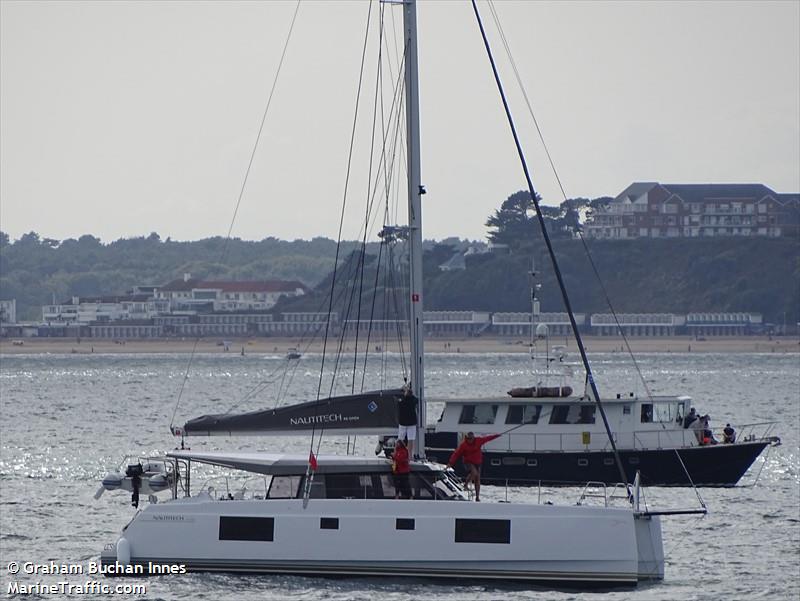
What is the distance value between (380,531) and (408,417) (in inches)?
88.6

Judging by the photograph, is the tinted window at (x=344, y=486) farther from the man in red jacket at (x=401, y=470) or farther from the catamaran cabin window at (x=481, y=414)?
the catamaran cabin window at (x=481, y=414)

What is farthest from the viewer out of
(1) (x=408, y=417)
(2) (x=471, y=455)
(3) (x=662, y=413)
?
(3) (x=662, y=413)

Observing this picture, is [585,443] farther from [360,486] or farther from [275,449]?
[360,486]

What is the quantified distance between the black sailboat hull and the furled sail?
11547 millimetres

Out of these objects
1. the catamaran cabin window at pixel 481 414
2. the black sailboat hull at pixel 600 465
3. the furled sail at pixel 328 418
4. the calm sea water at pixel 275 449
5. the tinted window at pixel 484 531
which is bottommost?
the calm sea water at pixel 275 449

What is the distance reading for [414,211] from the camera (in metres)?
26.4

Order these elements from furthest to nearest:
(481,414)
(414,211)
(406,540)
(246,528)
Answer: (481,414)
(414,211)
(246,528)
(406,540)

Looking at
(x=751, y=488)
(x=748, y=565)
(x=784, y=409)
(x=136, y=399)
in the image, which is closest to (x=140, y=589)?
(x=748, y=565)

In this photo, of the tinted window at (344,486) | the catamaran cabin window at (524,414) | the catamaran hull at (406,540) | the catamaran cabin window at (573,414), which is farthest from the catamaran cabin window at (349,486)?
the catamaran cabin window at (573,414)

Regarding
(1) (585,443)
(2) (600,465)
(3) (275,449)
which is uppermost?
(1) (585,443)

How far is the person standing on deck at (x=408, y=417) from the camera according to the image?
2605 centimetres

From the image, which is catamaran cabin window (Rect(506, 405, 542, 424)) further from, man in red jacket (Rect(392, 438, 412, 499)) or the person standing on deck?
man in red jacket (Rect(392, 438, 412, 499))

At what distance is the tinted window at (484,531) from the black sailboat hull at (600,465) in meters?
13.5

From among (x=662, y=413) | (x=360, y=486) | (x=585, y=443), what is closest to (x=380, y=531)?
(x=360, y=486)
